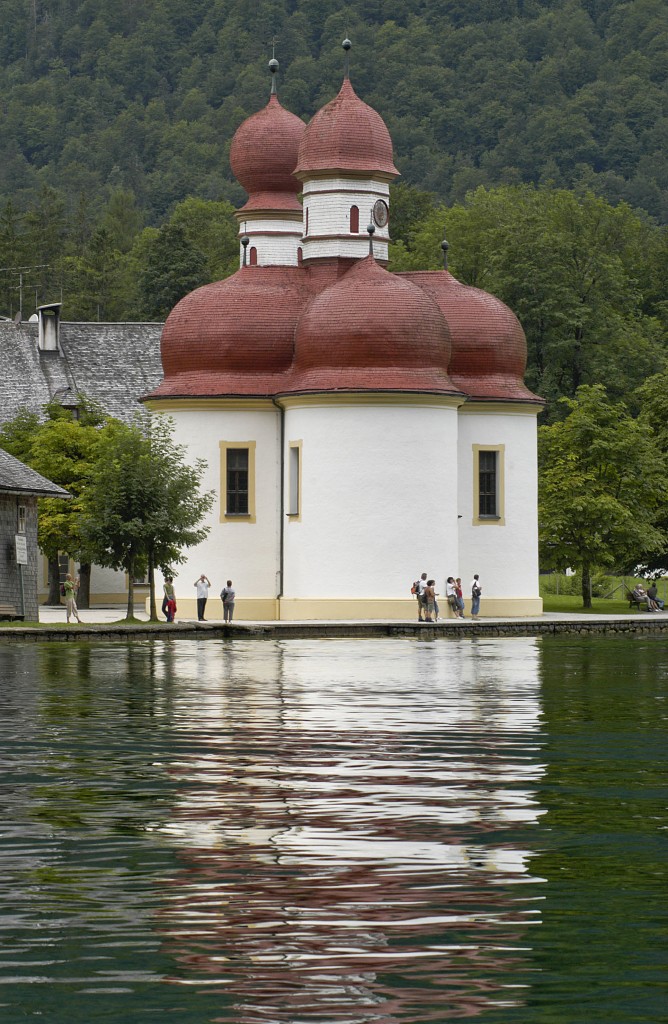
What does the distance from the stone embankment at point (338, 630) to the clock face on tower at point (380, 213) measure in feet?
45.8

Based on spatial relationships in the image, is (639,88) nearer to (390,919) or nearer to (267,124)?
(267,124)

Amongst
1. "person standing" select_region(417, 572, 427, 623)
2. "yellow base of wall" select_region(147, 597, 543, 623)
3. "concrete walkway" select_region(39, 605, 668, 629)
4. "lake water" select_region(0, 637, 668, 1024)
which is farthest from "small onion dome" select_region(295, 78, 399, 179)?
"lake water" select_region(0, 637, 668, 1024)

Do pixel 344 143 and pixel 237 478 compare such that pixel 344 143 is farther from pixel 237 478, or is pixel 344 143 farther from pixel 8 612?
pixel 8 612

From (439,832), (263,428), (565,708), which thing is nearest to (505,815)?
(439,832)

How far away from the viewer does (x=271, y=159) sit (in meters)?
70.1

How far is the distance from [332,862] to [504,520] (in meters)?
49.5

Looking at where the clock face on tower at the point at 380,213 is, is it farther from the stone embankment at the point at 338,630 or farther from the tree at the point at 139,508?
the stone embankment at the point at 338,630

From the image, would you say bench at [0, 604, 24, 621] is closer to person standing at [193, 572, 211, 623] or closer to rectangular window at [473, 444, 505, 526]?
person standing at [193, 572, 211, 623]

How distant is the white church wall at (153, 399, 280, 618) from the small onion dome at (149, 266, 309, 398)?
57 centimetres

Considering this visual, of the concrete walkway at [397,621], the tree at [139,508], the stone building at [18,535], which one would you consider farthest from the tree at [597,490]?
the stone building at [18,535]

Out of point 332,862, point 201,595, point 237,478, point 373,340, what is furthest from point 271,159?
point 332,862

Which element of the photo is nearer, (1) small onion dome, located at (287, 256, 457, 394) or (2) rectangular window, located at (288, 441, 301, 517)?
(1) small onion dome, located at (287, 256, 457, 394)

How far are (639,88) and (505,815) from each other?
607 feet

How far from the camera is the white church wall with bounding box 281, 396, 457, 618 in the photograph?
195ft
